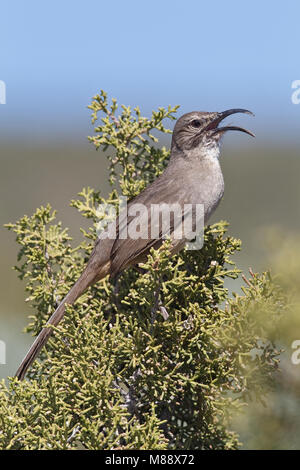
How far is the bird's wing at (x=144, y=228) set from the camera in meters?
4.77

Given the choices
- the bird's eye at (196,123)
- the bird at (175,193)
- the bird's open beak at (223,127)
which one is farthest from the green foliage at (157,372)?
the bird's eye at (196,123)

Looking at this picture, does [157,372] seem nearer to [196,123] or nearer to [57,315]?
[57,315]

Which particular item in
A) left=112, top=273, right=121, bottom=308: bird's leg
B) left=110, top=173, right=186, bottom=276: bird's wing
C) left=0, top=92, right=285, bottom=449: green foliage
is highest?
left=110, top=173, right=186, bottom=276: bird's wing

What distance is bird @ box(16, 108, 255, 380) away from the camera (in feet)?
14.5

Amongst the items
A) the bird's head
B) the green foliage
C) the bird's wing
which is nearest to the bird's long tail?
the green foliage

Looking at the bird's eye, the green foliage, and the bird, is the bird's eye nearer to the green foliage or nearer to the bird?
the bird

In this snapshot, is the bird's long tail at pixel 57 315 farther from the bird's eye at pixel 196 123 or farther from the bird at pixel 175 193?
the bird's eye at pixel 196 123

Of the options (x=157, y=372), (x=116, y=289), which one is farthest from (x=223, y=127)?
(x=157, y=372)

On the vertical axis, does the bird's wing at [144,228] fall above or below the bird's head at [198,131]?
below

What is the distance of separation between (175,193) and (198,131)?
0.77 m

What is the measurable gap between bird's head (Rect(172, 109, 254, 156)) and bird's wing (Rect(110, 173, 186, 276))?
2.15 ft

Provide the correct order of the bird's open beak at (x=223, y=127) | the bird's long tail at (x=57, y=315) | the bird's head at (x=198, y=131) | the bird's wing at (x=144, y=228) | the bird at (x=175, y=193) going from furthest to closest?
the bird's head at (x=198, y=131)
the bird's open beak at (x=223, y=127)
the bird's wing at (x=144, y=228)
the bird at (x=175, y=193)
the bird's long tail at (x=57, y=315)

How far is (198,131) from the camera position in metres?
5.54
